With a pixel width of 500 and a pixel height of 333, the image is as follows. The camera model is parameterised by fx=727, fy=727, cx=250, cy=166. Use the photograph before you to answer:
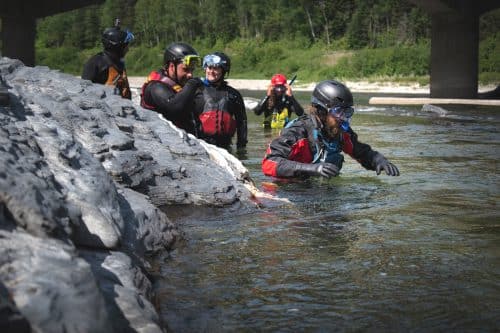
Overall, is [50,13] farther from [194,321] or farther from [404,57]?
[194,321]

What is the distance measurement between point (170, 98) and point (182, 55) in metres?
0.54

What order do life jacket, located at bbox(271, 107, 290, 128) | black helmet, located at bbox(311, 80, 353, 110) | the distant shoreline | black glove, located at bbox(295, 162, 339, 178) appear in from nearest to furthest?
black glove, located at bbox(295, 162, 339, 178) → black helmet, located at bbox(311, 80, 353, 110) → life jacket, located at bbox(271, 107, 290, 128) → the distant shoreline

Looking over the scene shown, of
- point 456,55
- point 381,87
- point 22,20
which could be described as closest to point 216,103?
point 456,55

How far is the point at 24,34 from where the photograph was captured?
3052cm

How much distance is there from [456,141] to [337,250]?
781 centimetres

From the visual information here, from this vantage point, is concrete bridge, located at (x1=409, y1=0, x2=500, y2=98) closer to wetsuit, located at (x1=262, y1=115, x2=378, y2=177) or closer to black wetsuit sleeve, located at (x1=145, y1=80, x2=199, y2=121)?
black wetsuit sleeve, located at (x1=145, y1=80, x2=199, y2=121)

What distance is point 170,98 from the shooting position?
7.28 meters

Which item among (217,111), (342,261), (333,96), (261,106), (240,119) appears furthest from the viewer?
(261,106)

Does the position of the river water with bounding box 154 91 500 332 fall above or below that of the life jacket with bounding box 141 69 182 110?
below

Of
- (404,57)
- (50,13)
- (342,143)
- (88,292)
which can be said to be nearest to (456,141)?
(342,143)

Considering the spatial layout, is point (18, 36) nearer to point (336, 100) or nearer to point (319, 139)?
point (319, 139)

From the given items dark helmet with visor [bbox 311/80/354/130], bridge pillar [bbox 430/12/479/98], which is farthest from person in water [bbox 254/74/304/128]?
bridge pillar [bbox 430/12/479/98]

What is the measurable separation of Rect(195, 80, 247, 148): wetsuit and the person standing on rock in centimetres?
49

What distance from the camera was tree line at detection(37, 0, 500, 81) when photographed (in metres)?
57.1
